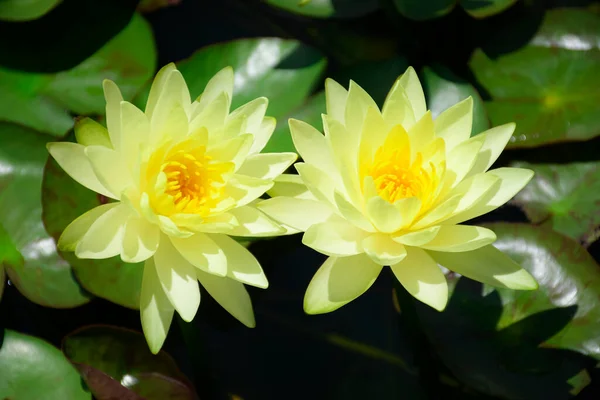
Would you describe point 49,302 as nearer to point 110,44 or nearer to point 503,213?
point 110,44

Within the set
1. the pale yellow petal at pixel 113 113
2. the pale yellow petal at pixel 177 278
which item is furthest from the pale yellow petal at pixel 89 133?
the pale yellow petal at pixel 177 278

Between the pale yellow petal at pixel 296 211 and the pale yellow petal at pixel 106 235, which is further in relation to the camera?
the pale yellow petal at pixel 296 211

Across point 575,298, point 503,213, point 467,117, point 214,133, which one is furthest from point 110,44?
point 575,298

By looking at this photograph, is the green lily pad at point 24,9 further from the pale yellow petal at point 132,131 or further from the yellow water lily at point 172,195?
the pale yellow petal at point 132,131

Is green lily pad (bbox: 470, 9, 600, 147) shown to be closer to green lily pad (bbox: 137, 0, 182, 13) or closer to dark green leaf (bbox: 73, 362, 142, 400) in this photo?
green lily pad (bbox: 137, 0, 182, 13)

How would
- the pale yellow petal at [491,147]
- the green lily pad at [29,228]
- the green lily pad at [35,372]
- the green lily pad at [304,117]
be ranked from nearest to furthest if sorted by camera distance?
the pale yellow petal at [491,147] → the green lily pad at [35,372] → the green lily pad at [29,228] → the green lily pad at [304,117]

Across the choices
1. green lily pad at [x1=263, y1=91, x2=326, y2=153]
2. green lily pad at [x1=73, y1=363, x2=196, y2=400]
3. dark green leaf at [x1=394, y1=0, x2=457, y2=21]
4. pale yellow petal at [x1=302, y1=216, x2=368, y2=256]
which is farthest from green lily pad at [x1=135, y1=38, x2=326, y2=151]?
green lily pad at [x1=73, y1=363, x2=196, y2=400]
